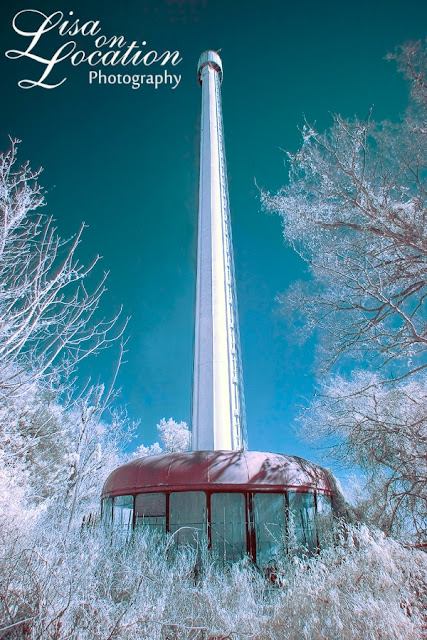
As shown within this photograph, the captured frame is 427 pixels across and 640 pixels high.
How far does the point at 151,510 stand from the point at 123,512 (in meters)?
1.26

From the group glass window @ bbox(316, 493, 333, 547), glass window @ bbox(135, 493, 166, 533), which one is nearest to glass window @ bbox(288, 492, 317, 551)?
glass window @ bbox(316, 493, 333, 547)

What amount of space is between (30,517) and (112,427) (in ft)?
32.2

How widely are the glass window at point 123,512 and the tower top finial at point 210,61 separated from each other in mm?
31898

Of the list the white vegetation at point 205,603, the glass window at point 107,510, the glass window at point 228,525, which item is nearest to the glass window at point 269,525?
the glass window at point 228,525

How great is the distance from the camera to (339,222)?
9555mm

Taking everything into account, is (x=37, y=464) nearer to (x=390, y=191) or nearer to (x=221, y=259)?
(x=221, y=259)

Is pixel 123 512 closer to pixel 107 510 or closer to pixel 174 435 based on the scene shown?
pixel 107 510

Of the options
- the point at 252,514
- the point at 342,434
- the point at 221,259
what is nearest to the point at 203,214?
the point at 221,259

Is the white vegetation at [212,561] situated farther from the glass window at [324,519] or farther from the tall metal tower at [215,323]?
the tall metal tower at [215,323]

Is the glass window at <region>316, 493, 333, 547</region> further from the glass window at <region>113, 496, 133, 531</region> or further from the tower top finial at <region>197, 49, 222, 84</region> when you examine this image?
the tower top finial at <region>197, 49, 222, 84</region>

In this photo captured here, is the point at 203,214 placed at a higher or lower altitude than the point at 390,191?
higher

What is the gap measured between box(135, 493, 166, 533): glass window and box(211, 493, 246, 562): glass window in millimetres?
1486

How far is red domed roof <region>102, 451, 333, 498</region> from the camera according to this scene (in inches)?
469

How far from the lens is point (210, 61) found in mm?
32719
